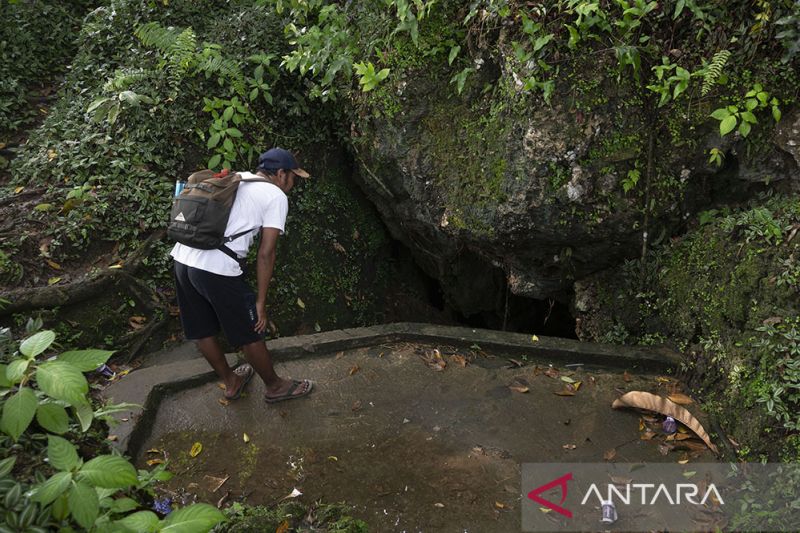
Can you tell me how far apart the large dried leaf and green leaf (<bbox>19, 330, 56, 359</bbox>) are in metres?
3.96

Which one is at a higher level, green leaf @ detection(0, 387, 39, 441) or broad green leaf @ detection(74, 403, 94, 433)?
green leaf @ detection(0, 387, 39, 441)

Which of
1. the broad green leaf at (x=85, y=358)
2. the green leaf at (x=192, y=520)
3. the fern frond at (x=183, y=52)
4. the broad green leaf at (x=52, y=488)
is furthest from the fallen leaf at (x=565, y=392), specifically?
the fern frond at (x=183, y=52)

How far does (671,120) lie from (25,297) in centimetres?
589

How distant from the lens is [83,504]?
179cm

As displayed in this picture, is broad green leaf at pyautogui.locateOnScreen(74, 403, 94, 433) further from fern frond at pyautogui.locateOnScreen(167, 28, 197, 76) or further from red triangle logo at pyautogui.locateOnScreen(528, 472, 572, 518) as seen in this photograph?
fern frond at pyautogui.locateOnScreen(167, 28, 197, 76)

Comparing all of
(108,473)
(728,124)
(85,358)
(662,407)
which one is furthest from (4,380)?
(728,124)

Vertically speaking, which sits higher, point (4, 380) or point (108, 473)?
point (4, 380)

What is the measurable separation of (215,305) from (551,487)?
271 cm

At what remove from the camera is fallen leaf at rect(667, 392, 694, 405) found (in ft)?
14.9

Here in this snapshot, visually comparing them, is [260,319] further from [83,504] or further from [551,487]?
[83,504]

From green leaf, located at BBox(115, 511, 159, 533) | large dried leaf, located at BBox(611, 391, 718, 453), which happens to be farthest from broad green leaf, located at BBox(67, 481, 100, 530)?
large dried leaf, located at BBox(611, 391, 718, 453)

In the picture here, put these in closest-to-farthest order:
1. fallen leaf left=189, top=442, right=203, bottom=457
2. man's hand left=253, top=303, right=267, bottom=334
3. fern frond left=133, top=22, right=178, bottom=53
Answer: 1. fallen leaf left=189, top=442, right=203, bottom=457
2. man's hand left=253, top=303, right=267, bottom=334
3. fern frond left=133, top=22, right=178, bottom=53

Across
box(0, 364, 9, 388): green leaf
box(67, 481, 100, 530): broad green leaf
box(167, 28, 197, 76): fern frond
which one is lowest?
box(67, 481, 100, 530): broad green leaf

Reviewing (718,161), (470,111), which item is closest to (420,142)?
(470,111)
